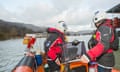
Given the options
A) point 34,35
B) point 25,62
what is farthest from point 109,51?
point 34,35

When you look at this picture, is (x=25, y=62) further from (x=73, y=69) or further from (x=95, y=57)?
(x=95, y=57)

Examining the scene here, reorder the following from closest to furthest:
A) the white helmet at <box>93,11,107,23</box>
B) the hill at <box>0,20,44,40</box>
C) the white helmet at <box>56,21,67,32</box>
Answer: the white helmet at <box>93,11,107,23</box> < the white helmet at <box>56,21,67,32</box> < the hill at <box>0,20,44,40</box>

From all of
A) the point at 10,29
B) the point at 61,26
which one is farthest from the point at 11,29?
the point at 61,26

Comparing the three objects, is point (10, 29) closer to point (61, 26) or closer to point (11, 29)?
point (11, 29)

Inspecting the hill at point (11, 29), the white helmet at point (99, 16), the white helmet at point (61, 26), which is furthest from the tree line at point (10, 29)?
the white helmet at point (99, 16)

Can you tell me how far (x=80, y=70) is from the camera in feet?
14.1

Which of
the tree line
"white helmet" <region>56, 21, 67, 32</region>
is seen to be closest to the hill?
the tree line

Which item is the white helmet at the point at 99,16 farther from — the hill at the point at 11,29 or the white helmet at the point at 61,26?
the hill at the point at 11,29

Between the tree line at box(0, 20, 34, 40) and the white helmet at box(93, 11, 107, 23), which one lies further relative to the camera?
the tree line at box(0, 20, 34, 40)

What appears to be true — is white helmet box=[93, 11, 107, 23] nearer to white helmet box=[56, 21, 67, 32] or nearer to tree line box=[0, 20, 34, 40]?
white helmet box=[56, 21, 67, 32]

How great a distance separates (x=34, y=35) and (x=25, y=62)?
4.83ft

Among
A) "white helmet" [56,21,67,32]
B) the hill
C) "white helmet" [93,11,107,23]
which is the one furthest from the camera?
the hill

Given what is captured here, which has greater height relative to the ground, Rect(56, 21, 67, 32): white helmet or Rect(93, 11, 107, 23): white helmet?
Rect(93, 11, 107, 23): white helmet

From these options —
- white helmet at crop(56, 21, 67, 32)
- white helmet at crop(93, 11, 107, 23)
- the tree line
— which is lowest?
A: white helmet at crop(56, 21, 67, 32)
